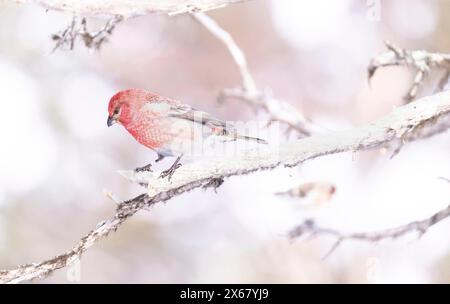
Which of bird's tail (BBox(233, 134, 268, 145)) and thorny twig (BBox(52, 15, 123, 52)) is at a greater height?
thorny twig (BBox(52, 15, 123, 52))

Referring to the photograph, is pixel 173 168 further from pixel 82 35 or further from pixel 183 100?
pixel 183 100

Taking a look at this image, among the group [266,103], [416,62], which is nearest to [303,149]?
[416,62]

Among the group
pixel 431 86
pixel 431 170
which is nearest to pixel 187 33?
pixel 431 170

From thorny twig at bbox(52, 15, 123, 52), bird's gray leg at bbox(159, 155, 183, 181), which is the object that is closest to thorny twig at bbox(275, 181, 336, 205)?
thorny twig at bbox(52, 15, 123, 52)

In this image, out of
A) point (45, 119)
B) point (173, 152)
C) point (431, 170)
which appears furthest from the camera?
point (45, 119)

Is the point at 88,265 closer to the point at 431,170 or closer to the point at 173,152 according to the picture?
the point at 431,170

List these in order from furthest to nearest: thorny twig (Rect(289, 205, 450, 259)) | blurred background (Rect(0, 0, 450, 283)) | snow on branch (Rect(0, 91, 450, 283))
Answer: blurred background (Rect(0, 0, 450, 283)) → thorny twig (Rect(289, 205, 450, 259)) → snow on branch (Rect(0, 91, 450, 283))

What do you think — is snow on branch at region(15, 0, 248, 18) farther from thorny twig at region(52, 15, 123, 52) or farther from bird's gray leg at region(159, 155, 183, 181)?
bird's gray leg at region(159, 155, 183, 181)
